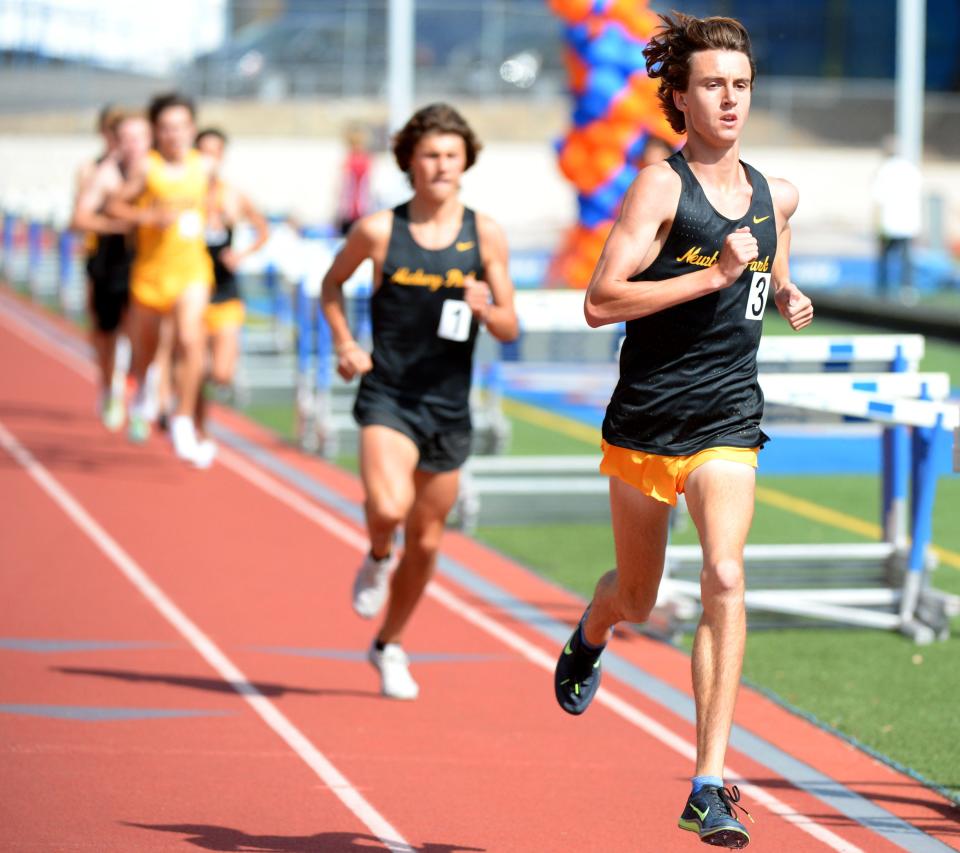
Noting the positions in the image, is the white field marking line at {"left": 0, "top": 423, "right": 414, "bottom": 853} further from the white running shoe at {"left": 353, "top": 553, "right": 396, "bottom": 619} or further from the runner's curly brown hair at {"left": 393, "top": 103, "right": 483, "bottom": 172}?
the runner's curly brown hair at {"left": 393, "top": 103, "right": 483, "bottom": 172}

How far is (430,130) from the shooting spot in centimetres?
688

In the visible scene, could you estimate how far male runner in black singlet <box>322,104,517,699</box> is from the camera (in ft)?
22.6

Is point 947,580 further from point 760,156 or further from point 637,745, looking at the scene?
point 760,156

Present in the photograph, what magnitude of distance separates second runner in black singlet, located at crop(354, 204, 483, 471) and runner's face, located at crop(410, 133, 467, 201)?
7.3 inches

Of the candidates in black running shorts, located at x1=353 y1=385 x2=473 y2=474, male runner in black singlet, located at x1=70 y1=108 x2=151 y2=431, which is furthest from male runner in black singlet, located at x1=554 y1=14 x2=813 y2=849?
male runner in black singlet, located at x1=70 y1=108 x2=151 y2=431

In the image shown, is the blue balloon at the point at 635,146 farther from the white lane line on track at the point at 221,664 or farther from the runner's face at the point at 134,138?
the white lane line on track at the point at 221,664

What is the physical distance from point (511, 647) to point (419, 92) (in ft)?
105

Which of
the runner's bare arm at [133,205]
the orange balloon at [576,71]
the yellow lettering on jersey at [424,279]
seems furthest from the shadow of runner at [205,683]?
the orange balloon at [576,71]

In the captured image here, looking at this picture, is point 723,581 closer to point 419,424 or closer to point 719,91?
point 719,91

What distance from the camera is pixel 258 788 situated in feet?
19.4

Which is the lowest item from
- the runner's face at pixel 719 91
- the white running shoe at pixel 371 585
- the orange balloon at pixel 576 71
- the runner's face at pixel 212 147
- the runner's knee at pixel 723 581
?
the white running shoe at pixel 371 585

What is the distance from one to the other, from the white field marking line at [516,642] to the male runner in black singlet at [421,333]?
937mm

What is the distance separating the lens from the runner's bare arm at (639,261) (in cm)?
488

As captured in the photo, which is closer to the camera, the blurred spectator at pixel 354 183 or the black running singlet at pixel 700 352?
the black running singlet at pixel 700 352
